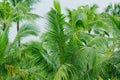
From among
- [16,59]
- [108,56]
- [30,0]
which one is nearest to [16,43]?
[16,59]

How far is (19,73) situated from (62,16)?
104 inches

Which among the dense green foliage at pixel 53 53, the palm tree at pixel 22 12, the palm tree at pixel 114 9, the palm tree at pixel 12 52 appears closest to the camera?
the dense green foliage at pixel 53 53

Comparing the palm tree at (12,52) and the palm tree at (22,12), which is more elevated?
the palm tree at (22,12)

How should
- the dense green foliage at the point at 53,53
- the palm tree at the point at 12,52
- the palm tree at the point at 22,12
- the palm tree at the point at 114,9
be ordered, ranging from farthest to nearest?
the palm tree at the point at 114,9
the palm tree at the point at 22,12
the palm tree at the point at 12,52
the dense green foliage at the point at 53,53

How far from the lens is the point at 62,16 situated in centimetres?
1401

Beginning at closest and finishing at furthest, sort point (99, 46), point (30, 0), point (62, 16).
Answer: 1. point (62, 16)
2. point (99, 46)
3. point (30, 0)

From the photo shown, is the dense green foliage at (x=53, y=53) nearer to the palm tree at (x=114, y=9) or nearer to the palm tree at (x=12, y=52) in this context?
the palm tree at (x=12, y=52)

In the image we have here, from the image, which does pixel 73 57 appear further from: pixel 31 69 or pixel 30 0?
pixel 30 0

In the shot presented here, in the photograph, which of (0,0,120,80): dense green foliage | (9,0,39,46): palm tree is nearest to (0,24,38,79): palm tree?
(0,0,120,80): dense green foliage

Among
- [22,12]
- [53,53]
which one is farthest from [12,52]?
[22,12]

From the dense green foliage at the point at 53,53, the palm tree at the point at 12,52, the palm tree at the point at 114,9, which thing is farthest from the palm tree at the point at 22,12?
the palm tree at the point at 114,9

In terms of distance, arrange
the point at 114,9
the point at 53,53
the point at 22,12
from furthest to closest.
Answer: the point at 114,9 → the point at 22,12 → the point at 53,53

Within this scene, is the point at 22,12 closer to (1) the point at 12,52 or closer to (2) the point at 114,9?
(1) the point at 12,52

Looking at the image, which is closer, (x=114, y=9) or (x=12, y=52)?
(x=12, y=52)
